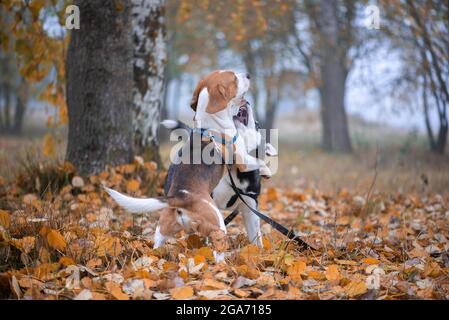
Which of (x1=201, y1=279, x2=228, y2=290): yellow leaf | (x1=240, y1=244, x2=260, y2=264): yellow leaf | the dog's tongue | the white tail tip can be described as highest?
the dog's tongue

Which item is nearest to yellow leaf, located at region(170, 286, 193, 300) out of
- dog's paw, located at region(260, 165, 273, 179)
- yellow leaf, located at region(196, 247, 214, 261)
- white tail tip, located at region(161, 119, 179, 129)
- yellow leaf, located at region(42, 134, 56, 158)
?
yellow leaf, located at region(196, 247, 214, 261)

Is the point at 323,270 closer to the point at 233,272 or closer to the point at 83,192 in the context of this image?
the point at 233,272

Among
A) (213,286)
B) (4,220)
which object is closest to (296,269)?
(213,286)

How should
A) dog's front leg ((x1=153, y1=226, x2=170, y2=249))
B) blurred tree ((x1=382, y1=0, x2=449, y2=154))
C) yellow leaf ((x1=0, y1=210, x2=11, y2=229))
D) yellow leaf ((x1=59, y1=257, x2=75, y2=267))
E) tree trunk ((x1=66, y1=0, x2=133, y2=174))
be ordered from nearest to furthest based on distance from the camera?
yellow leaf ((x1=59, y1=257, x2=75, y2=267)), dog's front leg ((x1=153, y1=226, x2=170, y2=249)), yellow leaf ((x1=0, y1=210, x2=11, y2=229)), tree trunk ((x1=66, y1=0, x2=133, y2=174)), blurred tree ((x1=382, y1=0, x2=449, y2=154))

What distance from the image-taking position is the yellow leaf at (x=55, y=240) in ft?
11.0

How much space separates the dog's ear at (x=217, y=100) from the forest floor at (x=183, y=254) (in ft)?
3.46

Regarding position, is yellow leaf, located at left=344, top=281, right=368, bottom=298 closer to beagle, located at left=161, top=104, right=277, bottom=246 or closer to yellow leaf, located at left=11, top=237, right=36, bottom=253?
beagle, located at left=161, top=104, right=277, bottom=246

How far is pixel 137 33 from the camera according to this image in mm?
6348

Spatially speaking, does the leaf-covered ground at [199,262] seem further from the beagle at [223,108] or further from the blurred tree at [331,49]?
the blurred tree at [331,49]

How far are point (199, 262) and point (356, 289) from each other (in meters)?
1.09

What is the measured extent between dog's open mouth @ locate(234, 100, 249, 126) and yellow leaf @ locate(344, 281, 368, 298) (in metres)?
1.76

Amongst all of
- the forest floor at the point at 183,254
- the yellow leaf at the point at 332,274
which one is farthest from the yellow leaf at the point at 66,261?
the yellow leaf at the point at 332,274

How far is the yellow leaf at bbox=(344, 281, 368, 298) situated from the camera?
295cm

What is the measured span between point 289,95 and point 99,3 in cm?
1939
